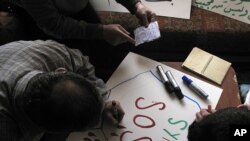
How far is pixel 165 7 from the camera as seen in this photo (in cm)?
138

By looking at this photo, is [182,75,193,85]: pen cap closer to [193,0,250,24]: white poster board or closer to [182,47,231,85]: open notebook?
[182,47,231,85]: open notebook

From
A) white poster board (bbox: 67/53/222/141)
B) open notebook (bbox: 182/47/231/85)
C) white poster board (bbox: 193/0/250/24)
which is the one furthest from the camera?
white poster board (bbox: 193/0/250/24)

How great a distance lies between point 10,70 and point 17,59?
4 centimetres

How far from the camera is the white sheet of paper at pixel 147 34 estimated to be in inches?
44.9

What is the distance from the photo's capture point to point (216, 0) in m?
Answer: 1.38

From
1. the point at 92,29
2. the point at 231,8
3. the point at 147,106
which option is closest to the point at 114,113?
the point at 147,106

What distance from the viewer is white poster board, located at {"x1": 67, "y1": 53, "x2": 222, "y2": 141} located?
0.90 m

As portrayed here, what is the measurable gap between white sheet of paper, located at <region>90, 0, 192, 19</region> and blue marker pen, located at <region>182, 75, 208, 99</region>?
0.44 m

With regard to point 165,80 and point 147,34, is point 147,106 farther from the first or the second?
point 147,34

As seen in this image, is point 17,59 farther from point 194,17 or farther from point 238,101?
point 194,17

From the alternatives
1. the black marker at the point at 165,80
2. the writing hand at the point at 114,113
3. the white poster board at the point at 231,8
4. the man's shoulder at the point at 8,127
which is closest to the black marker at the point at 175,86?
the black marker at the point at 165,80

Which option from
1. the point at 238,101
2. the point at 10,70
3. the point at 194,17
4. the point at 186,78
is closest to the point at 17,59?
the point at 10,70

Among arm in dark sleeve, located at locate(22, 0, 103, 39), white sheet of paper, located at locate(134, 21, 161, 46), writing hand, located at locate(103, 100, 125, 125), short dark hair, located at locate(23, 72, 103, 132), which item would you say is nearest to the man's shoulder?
short dark hair, located at locate(23, 72, 103, 132)

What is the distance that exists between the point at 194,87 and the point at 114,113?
229mm
